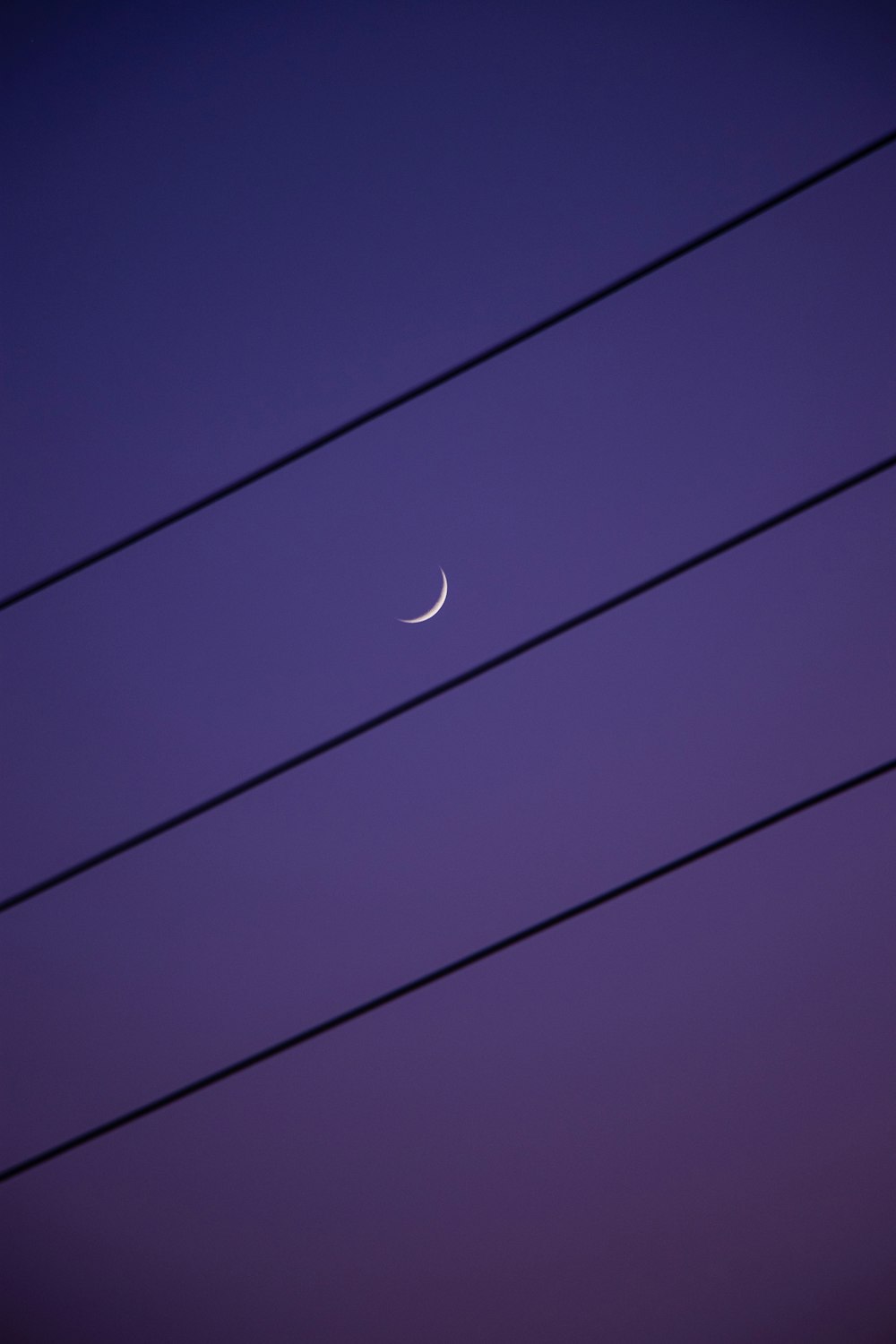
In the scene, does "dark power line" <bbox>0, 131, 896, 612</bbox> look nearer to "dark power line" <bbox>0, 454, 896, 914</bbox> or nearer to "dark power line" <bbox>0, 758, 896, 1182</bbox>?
"dark power line" <bbox>0, 454, 896, 914</bbox>

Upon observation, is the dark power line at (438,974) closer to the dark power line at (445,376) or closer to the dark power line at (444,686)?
the dark power line at (444,686)

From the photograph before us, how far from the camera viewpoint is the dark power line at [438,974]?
1.16 m

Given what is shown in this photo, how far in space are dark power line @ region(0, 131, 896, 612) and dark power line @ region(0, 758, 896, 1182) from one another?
57 centimetres

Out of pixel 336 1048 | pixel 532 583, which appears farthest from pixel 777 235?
pixel 336 1048

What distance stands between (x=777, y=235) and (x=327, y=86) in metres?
0.47

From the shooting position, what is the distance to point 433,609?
1.12 m

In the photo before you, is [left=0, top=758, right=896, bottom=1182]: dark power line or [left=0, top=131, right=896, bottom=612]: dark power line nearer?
[left=0, top=131, right=896, bottom=612]: dark power line

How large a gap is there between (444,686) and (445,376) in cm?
32

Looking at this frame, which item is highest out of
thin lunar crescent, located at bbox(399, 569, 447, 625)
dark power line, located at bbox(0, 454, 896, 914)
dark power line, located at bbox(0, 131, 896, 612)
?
dark power line, located at bbox(0, 131, 896, 612)

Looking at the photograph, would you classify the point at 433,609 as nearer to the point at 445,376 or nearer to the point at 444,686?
the point at 444,686

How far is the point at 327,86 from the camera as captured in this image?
106 cm

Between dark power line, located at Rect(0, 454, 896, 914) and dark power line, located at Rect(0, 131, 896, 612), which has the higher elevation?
dark power line, located at Rect(0, 131, 896, 612)

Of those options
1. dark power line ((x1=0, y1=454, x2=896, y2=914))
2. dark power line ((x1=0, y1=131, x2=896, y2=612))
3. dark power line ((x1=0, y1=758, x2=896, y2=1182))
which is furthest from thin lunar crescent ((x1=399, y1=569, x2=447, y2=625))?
dark power line ((x1=0, y1=758, x2=896, y2=1182))

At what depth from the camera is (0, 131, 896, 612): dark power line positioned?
1.06m
